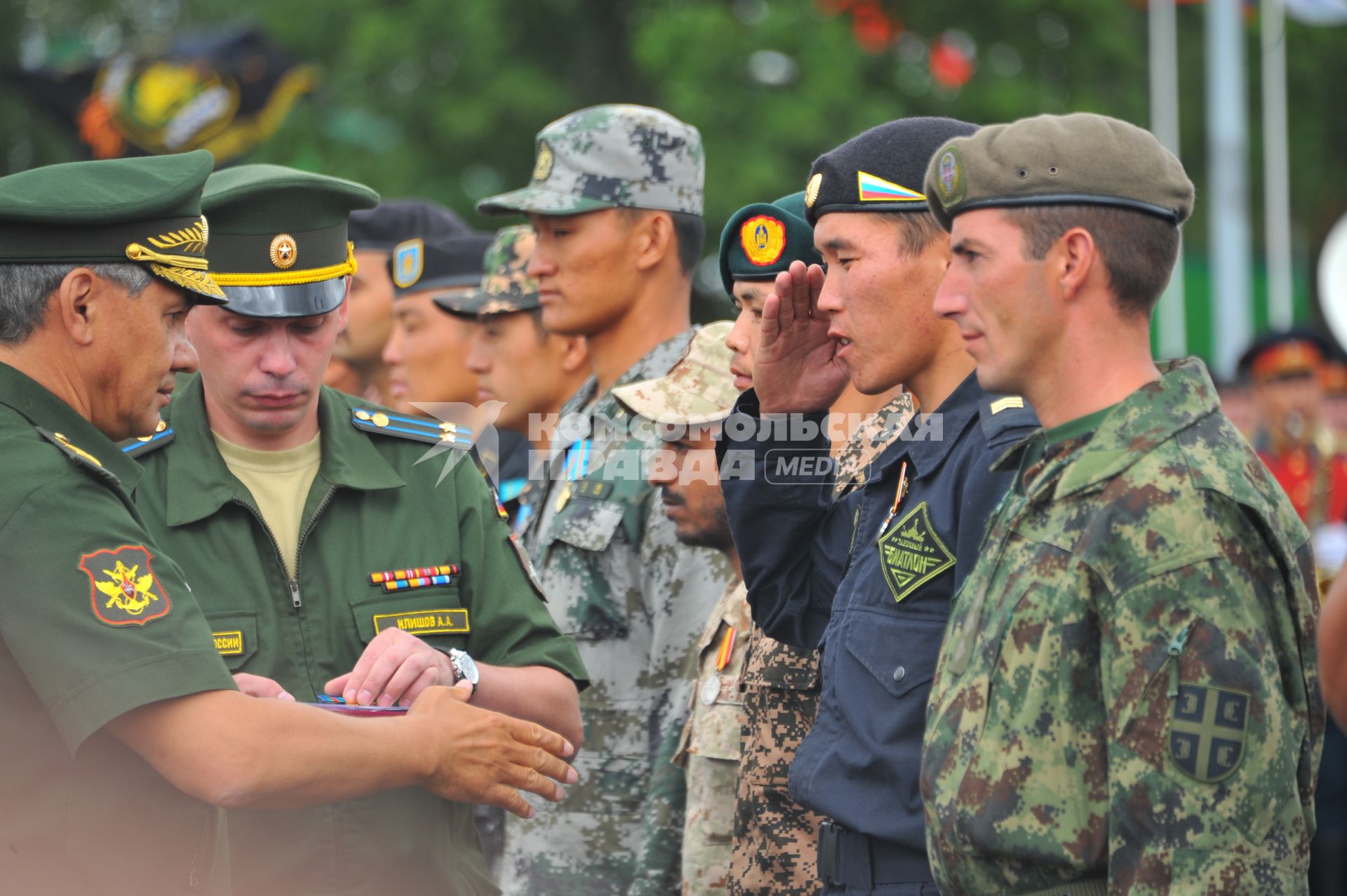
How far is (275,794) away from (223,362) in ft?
3.94

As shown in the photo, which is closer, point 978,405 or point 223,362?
point 978,405

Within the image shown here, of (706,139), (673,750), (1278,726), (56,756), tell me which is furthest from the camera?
(706,139)

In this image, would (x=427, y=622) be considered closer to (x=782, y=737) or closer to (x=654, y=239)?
(x=782, y=737)

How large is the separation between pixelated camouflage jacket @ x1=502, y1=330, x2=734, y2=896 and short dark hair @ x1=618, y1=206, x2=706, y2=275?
0.87 meters

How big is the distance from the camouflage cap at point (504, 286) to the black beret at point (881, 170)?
2.87 meters

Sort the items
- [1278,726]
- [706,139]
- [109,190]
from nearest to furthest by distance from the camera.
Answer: [1278,726]
[109,190]
[706,139]

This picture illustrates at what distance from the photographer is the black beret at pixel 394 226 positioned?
24.1 ft

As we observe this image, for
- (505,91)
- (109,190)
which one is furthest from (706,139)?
(109,190)

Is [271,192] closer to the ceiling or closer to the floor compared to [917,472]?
closer to the ceiling

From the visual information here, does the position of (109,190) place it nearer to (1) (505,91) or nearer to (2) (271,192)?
(2) (271,192)

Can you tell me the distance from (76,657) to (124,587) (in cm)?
15

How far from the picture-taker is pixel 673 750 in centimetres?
436

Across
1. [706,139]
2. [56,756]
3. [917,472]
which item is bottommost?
[56,756]

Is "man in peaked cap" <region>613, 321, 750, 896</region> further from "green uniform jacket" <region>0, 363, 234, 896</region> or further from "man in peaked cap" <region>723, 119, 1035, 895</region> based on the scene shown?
"green uniform jacket" <region>0, 363, 234, 896</region>
